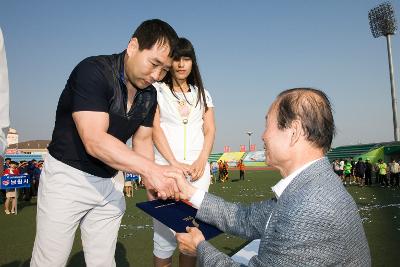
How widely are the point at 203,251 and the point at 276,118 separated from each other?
2.83ft

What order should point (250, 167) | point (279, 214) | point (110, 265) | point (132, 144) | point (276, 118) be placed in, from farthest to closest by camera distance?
point (250, 167)
point (132, 144)
point (110, 265)
point (276, 118)
point (279, 214)

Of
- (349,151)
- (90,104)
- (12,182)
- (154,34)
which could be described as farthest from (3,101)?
(349,151)

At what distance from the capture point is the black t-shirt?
2.42 meters

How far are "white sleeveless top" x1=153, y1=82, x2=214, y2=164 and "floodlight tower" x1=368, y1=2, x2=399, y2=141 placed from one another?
53895 millimetres

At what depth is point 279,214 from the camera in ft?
5.72

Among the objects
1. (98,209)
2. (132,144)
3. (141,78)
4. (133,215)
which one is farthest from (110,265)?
(133,215)

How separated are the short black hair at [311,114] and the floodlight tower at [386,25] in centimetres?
5486

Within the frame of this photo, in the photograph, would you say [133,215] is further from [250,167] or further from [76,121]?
[250,167]

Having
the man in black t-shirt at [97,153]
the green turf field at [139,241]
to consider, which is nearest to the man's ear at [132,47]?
the man in black t-shirt at [97,153]

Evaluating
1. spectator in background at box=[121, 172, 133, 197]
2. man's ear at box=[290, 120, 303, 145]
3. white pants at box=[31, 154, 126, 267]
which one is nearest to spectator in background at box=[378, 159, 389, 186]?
spectator in background at box=[121, 172, 133, 197]

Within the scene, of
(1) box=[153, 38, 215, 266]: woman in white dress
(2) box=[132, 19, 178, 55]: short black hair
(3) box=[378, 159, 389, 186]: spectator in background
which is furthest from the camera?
(3) box=[378, 159, 389, 186]: spectator in background

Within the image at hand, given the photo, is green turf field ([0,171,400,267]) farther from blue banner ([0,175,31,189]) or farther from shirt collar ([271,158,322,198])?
shirt collar ([271,158,322,198])

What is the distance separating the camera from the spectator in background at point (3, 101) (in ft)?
5.61

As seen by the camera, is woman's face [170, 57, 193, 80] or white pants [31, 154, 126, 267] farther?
woman's face [170, 57, 193, 80]
